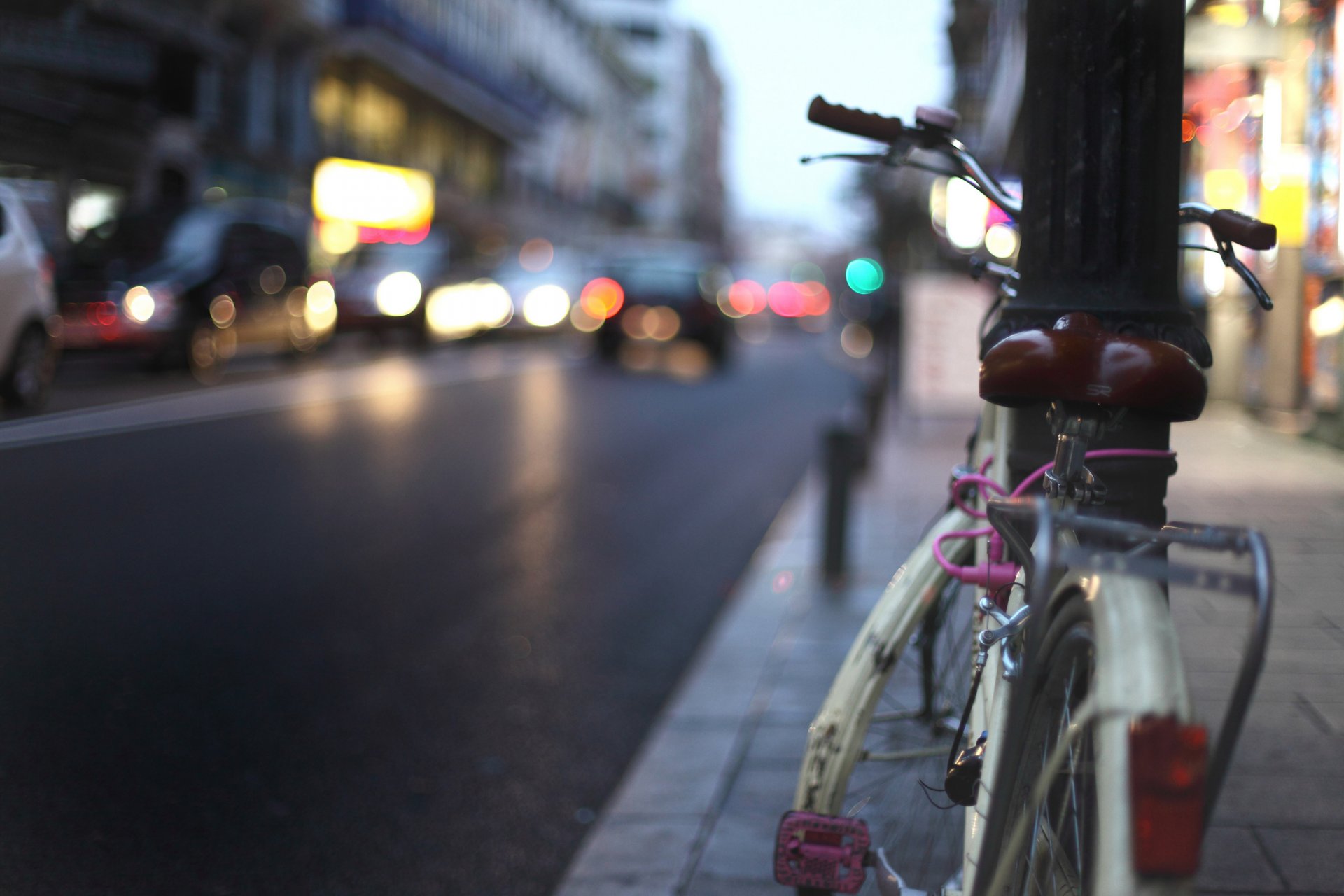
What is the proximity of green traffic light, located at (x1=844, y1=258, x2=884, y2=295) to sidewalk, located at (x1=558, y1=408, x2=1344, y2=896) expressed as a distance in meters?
29.2

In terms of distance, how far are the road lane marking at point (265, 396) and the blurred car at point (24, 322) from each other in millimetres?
188

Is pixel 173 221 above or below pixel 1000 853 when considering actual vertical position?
above

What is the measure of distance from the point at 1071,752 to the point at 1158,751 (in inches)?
11.4

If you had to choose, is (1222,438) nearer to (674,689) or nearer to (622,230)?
(674,689)

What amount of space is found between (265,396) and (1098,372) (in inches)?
524

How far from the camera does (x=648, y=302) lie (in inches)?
911

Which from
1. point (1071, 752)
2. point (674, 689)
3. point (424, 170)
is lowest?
point (674, 689)

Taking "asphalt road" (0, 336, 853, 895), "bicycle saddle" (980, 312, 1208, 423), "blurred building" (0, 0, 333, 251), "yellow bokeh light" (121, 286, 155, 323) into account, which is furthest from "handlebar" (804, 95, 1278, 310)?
"yellow bokeh light" (121, 286, 155, 323)

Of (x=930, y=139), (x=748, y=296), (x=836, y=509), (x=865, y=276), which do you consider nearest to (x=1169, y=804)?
(x=930, y=139)

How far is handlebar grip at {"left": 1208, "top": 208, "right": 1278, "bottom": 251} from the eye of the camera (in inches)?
101

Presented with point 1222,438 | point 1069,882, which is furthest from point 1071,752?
point 1222,438

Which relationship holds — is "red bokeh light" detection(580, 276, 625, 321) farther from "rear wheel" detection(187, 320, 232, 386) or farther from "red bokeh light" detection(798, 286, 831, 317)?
"red bokeh light" detection(798, 286, 831, 317)

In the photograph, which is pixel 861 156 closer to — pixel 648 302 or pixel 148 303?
pixel 148 303

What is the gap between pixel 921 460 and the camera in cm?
1205
